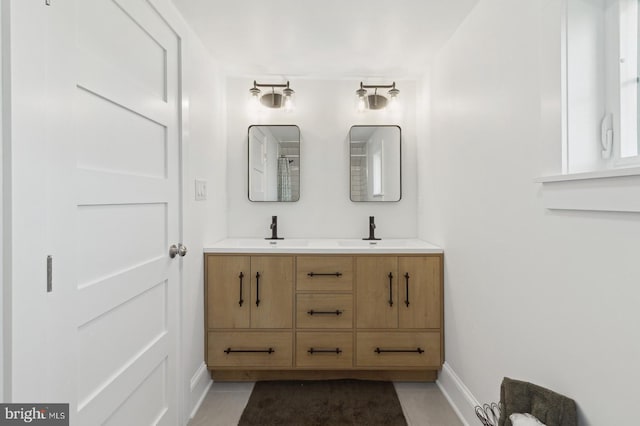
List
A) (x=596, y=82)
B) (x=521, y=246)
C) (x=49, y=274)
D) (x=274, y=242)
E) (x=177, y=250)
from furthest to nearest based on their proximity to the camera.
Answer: (x=274, y=242)
(x=177, y=250)
(x=521, y=246)
(x=596, y=82)
(x=49, y=274)

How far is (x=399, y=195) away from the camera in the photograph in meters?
2.55

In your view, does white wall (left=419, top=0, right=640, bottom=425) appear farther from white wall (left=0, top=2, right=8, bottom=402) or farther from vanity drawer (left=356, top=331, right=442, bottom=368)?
white wall (left=0, top=2, right=8, bottom=402)

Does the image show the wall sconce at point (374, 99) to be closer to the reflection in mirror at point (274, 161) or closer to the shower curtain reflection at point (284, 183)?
the reflection in mirror at point (274, 161)

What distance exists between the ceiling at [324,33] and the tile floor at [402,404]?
2.26m

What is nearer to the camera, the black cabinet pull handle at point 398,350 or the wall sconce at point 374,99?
the black cabinet pull handle at point 398,350

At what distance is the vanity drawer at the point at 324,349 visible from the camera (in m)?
2.02

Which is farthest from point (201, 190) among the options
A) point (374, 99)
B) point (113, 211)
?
point (374, 99)

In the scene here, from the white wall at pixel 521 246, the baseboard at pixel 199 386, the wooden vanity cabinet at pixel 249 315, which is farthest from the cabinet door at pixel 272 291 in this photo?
the white wall at pixel 521 246

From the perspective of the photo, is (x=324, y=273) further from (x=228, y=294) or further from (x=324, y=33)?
(x=324, y=33)

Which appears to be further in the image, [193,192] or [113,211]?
[193,192]

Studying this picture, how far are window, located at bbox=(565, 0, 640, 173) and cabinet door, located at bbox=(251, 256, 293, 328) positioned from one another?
1.55 metres

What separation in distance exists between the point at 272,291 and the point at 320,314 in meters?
0.35

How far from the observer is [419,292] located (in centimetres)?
203

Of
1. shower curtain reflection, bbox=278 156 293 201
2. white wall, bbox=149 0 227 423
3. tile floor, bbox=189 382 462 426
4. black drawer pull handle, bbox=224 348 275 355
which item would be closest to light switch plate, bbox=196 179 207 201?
white wall, bbox=149 0 227 423
